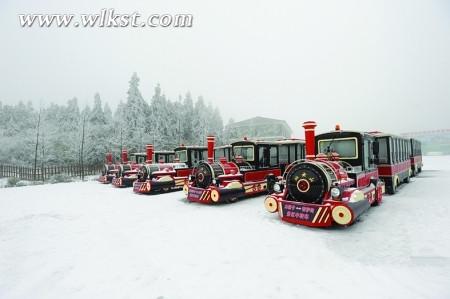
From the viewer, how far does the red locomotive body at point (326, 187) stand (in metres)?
5.92

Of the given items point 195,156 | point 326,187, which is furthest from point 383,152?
point 195,156

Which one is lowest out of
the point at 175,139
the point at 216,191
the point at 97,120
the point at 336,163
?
the point at 216,191

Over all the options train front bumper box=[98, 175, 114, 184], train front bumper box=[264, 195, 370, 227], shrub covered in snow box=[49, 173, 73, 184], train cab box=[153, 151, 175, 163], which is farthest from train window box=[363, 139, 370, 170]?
shrub covered in snow box=[49, 173, 73, 184]

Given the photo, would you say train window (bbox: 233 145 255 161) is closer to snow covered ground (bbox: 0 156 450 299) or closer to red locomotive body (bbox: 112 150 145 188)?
snow covered ground (bbox: 0 156 450 299)

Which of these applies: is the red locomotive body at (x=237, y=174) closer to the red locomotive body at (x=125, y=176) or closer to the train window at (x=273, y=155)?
the train window at (x=273, y=155)

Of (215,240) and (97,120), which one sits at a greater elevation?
(97,120)

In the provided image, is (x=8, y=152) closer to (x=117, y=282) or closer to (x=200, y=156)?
(x=200, y=156)

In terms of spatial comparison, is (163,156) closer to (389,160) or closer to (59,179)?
(59,179)

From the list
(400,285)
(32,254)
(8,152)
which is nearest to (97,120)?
(8,152)

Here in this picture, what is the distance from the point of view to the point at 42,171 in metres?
20.5

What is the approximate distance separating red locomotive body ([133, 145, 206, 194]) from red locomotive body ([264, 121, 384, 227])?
6340 mm

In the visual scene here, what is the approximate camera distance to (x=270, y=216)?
7.29 meters

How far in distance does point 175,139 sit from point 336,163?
29711mm

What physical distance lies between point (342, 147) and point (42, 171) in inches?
881
